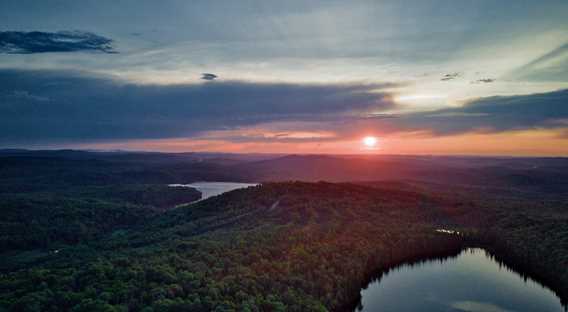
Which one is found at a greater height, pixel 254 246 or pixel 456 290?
pixel 254 246

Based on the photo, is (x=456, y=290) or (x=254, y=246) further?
(x=456, y=290)

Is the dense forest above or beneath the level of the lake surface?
above

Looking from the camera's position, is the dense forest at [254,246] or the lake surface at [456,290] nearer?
the dense forest at [254,246]

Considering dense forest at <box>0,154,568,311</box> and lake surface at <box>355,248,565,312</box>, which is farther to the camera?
lake surface at <box>355,248,565,312</box>

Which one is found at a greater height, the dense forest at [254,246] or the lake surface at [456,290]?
the dense forest at [254,246]

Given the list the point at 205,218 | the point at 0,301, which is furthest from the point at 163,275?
the point at 205,218
